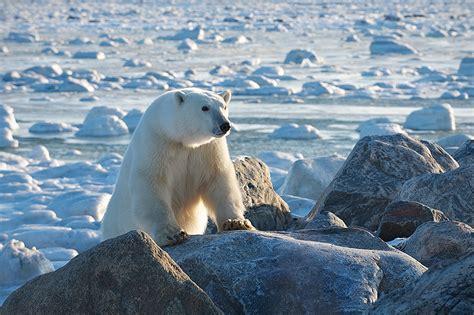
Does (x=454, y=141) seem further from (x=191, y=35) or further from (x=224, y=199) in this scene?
(x=191, y=35)

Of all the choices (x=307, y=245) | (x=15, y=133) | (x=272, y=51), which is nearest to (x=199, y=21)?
(x=272, y=51)

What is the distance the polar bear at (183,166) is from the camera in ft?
13.4

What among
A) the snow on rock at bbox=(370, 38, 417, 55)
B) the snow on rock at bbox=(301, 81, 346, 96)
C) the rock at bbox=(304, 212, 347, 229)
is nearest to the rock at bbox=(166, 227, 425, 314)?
the rock at bbox=(304, 212, 347, 229)

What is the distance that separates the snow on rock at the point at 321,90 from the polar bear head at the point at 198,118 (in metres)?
10.4

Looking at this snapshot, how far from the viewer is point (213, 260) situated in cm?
343

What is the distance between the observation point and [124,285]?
9.88 ft

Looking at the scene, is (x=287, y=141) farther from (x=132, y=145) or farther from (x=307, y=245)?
(x=307, y=245)

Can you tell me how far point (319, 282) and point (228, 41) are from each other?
2189 centimetres

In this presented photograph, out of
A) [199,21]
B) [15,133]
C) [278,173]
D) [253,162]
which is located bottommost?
[199,21]

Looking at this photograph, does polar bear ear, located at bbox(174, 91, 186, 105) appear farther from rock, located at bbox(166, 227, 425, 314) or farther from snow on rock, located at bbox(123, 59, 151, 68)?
snow on rock, located at bbox(123, 59, 151, 68)

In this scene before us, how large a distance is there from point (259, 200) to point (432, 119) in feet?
20.1

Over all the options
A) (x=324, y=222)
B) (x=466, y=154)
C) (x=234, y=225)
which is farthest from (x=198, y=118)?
(x=466, y=154)

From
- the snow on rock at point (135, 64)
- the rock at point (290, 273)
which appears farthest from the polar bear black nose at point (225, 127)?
the snow on rock at point (135, 64)

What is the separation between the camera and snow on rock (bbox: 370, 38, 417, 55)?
21.9m
